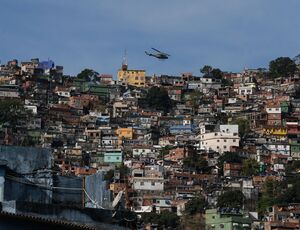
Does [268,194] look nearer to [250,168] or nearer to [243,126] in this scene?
[250,168]

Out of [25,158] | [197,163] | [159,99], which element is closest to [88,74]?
[159,99]

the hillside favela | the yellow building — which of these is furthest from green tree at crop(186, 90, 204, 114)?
the yellow building

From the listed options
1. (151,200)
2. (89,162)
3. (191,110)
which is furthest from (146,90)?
(151,200)

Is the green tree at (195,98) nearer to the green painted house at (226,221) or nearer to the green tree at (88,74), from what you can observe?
the green tree at (88,74)

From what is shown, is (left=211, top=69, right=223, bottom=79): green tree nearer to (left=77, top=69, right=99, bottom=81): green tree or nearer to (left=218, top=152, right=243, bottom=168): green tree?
(left=77, top=69, right=99, bottom=81): green tree

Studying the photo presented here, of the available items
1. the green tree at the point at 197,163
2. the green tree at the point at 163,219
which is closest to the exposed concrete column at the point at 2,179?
the green tree at the point at 163,219

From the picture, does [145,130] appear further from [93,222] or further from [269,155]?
[93,222]

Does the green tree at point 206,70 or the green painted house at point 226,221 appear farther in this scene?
the green tree at point 206,70
